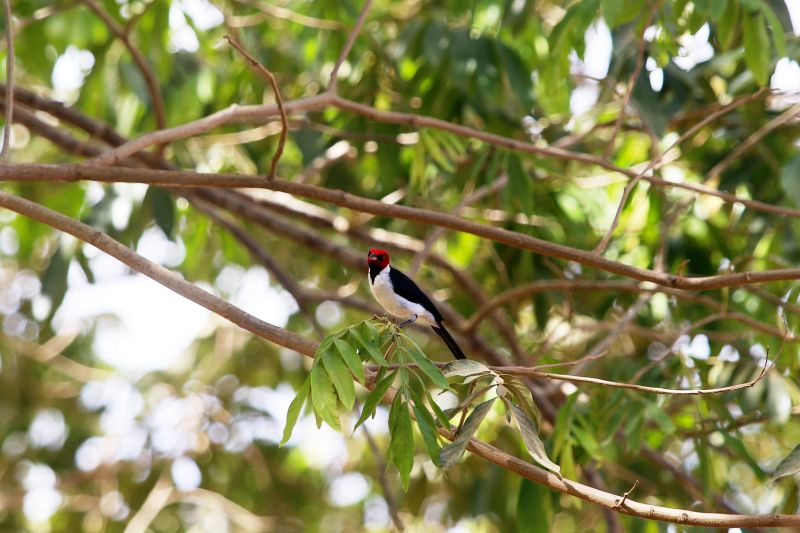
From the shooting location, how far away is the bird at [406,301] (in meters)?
4.82

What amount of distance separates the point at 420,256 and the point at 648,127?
4.33 feet

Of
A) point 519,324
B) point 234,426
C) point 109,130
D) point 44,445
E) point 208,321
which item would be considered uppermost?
point 109,130

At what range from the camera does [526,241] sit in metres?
3.49

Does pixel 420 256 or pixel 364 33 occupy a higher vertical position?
pixel 364 33

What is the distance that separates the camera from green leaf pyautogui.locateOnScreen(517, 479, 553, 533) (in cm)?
404

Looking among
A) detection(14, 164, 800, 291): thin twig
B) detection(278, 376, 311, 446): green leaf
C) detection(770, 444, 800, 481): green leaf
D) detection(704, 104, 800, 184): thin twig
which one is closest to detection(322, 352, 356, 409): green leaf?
detection(278, 376, 311, 446): green leaf

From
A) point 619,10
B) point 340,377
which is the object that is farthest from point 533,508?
point 619,10

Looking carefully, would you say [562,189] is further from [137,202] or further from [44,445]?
[44,445]

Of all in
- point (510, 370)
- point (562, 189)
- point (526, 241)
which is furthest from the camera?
point (562, 189)

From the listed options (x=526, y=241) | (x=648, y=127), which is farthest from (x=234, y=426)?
(x=526, y=241)

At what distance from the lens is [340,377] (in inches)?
111

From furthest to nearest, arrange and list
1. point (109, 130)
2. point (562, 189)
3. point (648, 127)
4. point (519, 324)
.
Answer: point (519, 324), point (562, 189), point (109, 130), point (648, 127)

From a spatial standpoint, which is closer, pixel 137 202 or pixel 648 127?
pixel 648 127

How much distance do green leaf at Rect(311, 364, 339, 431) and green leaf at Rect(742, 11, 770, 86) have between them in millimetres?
2553
